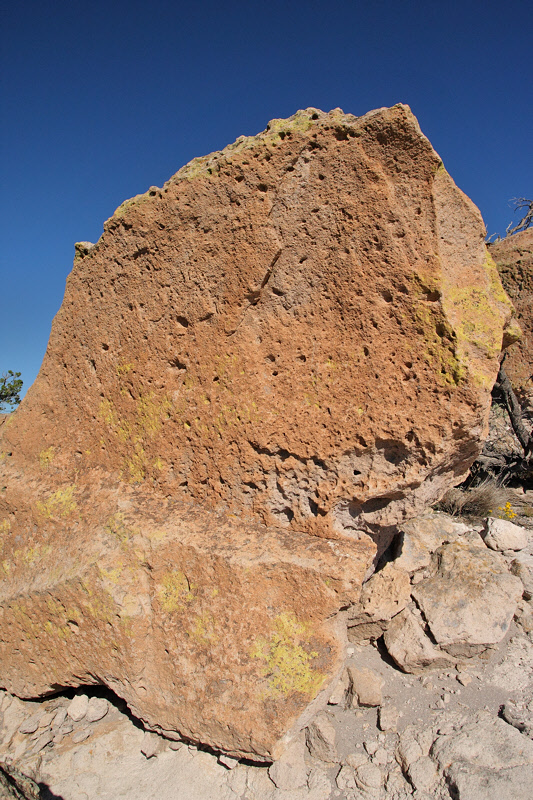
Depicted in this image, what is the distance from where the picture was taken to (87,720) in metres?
2.40

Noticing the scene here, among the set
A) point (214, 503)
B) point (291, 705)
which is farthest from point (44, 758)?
point (214, 503)

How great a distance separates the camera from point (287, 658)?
6.64ft

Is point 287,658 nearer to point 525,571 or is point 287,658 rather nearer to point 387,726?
point 387,726

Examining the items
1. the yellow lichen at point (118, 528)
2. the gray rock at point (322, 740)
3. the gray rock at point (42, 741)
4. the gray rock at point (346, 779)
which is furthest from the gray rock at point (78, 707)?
the gray rock at point (346, 779)

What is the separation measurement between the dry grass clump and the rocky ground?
5.84ft

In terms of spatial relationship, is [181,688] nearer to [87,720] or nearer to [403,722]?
[87,720]

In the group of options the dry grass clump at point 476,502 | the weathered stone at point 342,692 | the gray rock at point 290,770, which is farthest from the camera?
the dry grass clump at point 476,502

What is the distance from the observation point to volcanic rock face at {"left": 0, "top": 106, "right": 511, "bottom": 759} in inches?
81.3

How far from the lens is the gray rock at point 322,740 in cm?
204

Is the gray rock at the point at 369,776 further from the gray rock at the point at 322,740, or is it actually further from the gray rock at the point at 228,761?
the gray rock at the point at 228,761

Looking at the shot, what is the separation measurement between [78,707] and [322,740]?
131cm

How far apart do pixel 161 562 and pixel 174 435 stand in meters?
0.64

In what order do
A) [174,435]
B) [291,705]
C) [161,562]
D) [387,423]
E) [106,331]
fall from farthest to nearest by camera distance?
1. [106,331]
2. [174,435]
3. [161,562]
4. [387,423]
5. [291,705]

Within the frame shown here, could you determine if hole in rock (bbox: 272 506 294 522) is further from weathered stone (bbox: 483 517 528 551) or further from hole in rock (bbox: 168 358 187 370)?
weathered stone (bbox: 483 517 528 551)
